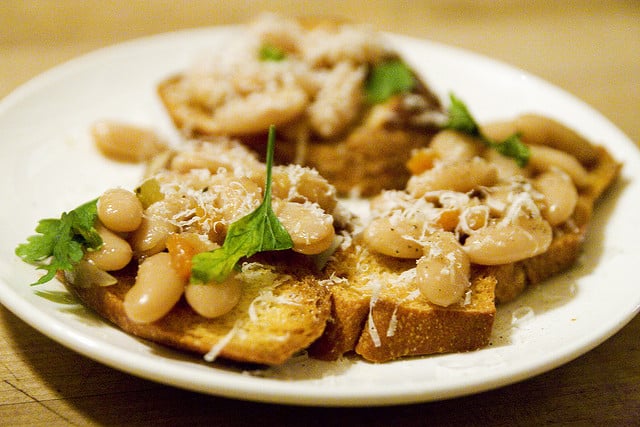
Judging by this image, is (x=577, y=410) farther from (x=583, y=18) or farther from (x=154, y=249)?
(x=583, y=18)

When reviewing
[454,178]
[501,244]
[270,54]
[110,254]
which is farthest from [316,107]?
[110,254]

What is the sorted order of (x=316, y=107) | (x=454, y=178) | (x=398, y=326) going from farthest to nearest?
(x=316, y=107) < (x=454, y=178) < (x=398, y=326)

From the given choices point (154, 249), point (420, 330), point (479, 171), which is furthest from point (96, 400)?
point (479, 171)

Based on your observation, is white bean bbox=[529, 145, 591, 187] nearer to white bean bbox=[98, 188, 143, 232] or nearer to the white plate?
the white plate

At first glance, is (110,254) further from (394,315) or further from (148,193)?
(394,315)

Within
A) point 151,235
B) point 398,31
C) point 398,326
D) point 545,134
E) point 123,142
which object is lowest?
point 398,31

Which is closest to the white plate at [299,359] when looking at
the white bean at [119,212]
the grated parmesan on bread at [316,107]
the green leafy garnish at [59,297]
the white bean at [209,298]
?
the green leafy garnish at [59,297]

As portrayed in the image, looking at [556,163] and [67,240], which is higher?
[67,240]
